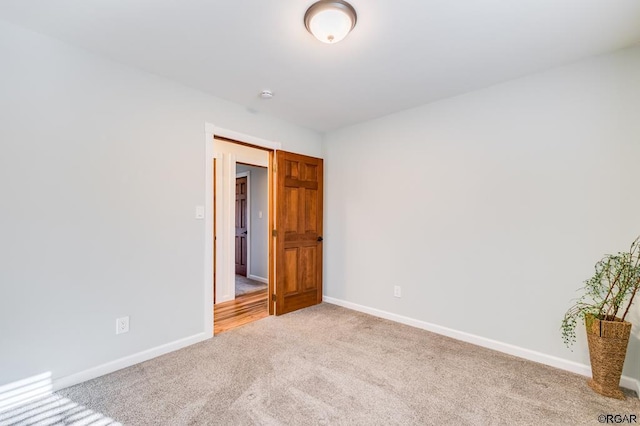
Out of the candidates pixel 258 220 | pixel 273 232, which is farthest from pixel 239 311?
pixel 258 220

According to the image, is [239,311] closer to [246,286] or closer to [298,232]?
[298,232]

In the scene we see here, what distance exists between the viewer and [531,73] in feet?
8.19

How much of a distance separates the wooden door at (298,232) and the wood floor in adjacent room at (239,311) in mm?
359

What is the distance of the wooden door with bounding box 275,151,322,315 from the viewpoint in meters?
3.56

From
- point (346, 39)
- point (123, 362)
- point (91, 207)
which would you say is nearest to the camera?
point (346, 39)

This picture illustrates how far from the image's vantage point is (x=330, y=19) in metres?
1.74

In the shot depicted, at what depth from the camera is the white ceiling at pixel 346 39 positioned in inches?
68.6

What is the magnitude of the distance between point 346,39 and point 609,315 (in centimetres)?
266

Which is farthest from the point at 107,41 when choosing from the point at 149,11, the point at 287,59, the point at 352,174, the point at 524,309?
the point at 524,309

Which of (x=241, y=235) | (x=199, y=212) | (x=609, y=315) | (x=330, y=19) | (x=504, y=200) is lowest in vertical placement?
(x=609, y=315)

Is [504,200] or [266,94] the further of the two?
[266,94]

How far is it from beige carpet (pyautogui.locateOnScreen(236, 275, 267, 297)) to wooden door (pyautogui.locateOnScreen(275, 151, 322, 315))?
4.20ft

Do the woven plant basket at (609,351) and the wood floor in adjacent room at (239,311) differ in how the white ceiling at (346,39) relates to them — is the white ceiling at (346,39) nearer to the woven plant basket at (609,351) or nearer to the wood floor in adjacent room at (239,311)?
the woven plant basket at (609,351)

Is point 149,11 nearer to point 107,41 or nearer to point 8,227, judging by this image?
point 107,41
